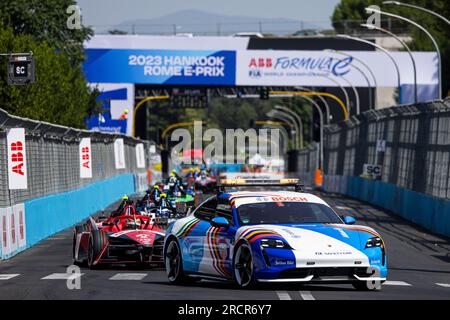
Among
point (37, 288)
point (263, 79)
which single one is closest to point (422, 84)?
point (263, 79)

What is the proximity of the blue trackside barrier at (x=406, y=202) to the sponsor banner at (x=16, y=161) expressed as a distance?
401 inches

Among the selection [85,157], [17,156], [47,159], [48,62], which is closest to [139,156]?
[48,62]

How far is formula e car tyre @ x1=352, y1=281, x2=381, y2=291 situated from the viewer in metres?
14.7

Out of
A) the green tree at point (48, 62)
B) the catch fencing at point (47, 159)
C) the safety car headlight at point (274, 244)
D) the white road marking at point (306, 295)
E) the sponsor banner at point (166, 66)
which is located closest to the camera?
the white road marking at point (306, 295)

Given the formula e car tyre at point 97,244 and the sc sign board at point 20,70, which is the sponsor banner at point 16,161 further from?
the sc sign board at point 20,70

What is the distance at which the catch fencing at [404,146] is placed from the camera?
1271 inches

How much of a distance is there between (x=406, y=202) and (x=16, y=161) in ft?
49.7

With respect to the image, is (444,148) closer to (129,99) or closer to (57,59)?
(57,59)

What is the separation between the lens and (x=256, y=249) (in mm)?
14258

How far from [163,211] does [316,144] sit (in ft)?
209
